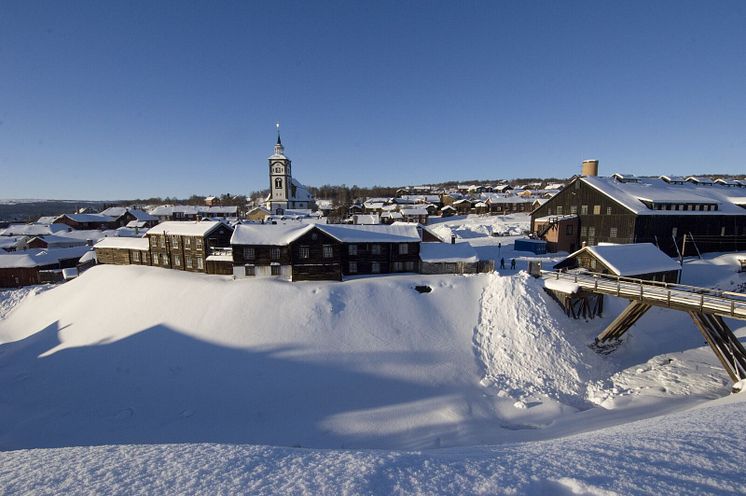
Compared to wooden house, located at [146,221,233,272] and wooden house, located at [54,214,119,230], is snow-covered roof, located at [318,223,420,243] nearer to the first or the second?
wooden house, located at [146,221,233,272]

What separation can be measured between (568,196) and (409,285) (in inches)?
1146

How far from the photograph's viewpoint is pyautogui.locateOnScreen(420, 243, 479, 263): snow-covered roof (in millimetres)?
30219

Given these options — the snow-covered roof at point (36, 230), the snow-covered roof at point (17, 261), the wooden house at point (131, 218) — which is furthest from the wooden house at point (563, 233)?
the snow-covered roof at point (36, 230)

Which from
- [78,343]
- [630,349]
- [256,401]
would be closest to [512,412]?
[630,349]

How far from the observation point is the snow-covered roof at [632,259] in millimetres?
24719

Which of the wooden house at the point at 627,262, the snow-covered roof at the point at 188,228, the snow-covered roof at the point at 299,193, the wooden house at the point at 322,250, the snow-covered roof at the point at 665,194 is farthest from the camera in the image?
the snow-covered roof at the point at 299,193

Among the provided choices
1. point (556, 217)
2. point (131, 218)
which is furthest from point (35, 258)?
point (556, 217)

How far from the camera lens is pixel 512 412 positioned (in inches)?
705

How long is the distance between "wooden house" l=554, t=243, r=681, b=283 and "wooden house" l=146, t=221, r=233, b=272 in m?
32.6

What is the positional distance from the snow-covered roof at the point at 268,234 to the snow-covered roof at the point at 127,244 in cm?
1485

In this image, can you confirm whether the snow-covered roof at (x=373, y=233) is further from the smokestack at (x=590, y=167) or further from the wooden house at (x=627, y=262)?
the smokestack at (x=590, y=167)

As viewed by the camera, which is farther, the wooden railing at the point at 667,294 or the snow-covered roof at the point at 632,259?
the snow-covered roof at the point at 632,259

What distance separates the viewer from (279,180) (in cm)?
9088

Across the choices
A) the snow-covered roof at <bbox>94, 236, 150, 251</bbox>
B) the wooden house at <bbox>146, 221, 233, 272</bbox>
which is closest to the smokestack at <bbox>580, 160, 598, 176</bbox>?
the wooden house at <bbox>146, 221, 233, 272</bbox>
